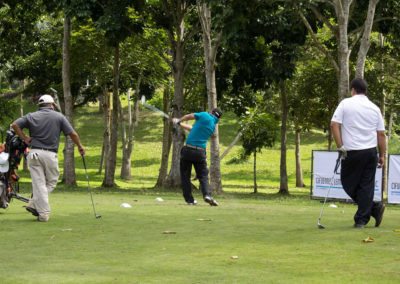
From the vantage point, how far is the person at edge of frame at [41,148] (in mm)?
13102

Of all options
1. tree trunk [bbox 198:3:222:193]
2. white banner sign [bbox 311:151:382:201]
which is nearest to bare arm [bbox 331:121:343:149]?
white banner sign [bbox 311:151:382:201]

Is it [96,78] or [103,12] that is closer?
[103,12]

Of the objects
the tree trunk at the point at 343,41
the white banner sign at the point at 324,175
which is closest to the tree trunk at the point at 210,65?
the white banner sign at the point at 324,175

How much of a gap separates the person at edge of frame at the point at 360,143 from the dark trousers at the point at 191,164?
5.27 m

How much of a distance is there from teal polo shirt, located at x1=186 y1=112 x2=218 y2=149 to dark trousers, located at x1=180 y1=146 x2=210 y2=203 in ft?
0.50

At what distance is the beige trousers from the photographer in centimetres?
1307

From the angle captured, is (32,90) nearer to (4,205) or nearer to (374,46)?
(374,46)

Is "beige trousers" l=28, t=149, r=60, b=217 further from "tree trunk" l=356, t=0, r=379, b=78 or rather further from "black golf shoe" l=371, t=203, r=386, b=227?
"tree trunk" l=356, t=0, r=379, b=78

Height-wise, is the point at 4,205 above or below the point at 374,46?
below

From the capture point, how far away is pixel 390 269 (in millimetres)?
7863

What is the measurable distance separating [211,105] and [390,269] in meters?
21.7

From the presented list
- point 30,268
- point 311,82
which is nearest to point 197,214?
point 30,268

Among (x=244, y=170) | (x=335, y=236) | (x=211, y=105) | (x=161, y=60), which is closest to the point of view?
(x=335, y=236)

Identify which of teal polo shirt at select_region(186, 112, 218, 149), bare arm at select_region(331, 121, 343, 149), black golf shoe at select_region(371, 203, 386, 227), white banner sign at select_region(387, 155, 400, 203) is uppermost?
bare arm at select_region(331, 121, 343, 149)
